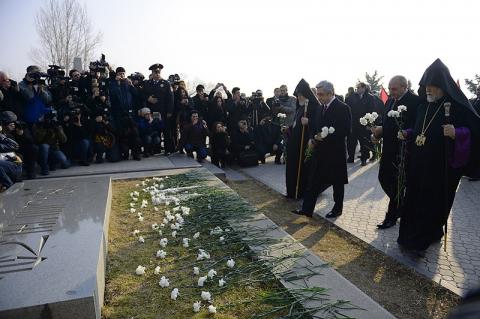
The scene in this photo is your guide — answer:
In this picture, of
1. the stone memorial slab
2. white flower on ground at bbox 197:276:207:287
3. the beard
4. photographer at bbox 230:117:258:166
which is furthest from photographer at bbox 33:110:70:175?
the beard

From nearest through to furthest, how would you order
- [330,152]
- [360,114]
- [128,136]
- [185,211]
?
[185,211] → [330,152] → [128,136] → [360,114]

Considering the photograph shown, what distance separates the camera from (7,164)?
6.81 meters

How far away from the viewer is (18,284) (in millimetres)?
3164

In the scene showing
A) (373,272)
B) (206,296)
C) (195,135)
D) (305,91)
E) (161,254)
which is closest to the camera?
(206,296)

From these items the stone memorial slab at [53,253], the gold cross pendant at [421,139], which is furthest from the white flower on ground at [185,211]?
the gold cross pendant at [421,139]

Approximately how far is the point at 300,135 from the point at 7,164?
17.9 feet

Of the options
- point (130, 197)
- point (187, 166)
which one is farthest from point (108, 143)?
point (130, 197)

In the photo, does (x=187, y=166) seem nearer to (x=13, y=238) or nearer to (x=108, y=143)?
(x=108, y=143)

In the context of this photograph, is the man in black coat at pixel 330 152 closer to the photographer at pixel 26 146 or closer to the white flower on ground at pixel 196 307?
the white flower on ground at pixel 196 307

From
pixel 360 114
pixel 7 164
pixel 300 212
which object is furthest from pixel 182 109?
pixel 300 212

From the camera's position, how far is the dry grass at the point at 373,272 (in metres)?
3.80

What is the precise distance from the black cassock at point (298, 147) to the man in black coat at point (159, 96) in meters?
4.71

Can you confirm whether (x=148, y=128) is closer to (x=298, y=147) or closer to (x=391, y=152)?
Answer: (x=298, y=147)

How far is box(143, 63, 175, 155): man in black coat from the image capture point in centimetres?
1088
